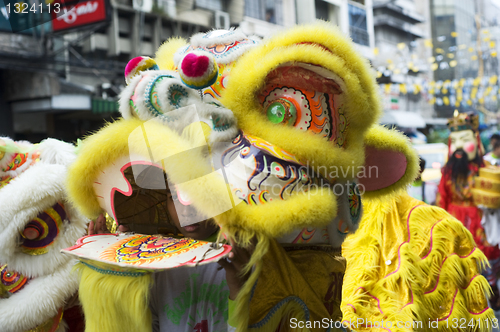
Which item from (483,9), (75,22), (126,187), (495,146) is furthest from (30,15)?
(483,9)

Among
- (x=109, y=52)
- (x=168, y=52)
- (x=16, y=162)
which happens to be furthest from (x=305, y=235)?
(x=109, y=52)

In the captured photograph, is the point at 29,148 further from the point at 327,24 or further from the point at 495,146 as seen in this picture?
the point at 495,146

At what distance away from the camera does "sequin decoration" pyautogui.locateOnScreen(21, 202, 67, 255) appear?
1.91 m

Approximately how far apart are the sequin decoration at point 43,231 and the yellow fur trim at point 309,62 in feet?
3.80

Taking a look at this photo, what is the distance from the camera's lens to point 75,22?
718 centimetres

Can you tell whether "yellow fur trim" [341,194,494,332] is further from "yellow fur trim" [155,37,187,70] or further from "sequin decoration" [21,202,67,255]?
"sequin decoration" [21,202,67,255]

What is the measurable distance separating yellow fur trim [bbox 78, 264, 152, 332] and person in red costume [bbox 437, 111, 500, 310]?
395 centimetres

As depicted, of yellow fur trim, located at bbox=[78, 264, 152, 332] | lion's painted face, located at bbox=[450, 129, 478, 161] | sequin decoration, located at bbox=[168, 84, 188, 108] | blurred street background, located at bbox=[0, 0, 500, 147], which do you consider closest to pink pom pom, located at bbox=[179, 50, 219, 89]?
sequin decoration, located at bbox=[168, 84, 188, 108]

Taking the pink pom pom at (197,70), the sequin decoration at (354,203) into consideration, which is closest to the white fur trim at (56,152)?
the pink pom pom at (197,70)

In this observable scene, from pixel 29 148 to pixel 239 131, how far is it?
1435mm

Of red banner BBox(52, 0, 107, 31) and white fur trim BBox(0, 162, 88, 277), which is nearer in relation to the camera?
white fur trim BBox(0, 162, 88, 277)

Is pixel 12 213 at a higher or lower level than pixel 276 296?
higher

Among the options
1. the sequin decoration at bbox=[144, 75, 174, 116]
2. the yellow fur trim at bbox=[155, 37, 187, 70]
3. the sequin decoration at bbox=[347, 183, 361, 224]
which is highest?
the yellow fur trim at bbox=[155, 37, 187, 70]

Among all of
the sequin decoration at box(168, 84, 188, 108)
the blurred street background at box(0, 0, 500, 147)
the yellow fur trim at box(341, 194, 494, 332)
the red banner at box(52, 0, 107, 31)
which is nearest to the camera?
the sequin decoration at box(168, 84, 188, 108)
